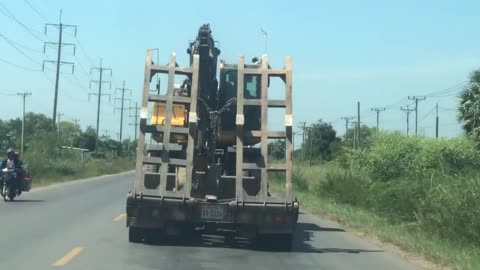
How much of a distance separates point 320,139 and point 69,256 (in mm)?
81037

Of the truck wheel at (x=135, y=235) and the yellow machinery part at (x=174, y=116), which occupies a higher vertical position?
the yellow machinery part at (x=174, y=116)

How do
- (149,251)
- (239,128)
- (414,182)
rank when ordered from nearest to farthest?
(149,251) < (239,128) < (414,182)

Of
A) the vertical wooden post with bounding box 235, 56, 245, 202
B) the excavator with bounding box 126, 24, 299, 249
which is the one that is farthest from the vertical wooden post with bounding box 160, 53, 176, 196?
the vertical wooden post with bounding box 235, 56, 245, 202

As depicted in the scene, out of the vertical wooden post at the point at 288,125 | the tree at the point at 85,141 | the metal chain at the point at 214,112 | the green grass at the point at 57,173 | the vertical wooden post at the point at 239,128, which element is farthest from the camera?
the tree at the point at 85,141

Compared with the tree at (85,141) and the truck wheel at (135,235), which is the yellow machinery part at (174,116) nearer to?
the truck wheel at (135,235)

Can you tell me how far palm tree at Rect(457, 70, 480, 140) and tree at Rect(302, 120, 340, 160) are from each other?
203ft

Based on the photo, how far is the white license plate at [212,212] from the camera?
13.1 m

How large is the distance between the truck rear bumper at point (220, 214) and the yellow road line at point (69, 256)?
3.90 ft

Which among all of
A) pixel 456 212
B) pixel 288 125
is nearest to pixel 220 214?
pixel 288 125

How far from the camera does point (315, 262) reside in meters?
12.2

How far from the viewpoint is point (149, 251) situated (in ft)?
42.1

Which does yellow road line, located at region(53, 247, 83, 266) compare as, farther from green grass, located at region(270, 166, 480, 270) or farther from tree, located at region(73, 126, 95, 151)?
tree, located at region(73, 126, 95, 151)

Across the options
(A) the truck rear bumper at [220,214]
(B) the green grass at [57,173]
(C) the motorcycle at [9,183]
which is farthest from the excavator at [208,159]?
(B) the green grass at [57,173]

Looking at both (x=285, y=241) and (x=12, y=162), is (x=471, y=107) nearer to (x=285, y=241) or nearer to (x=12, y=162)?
(x=285, y=241)
